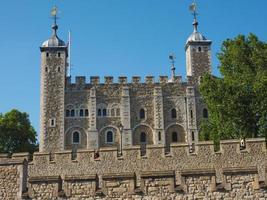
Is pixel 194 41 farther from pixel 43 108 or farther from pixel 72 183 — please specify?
pixel 72 183

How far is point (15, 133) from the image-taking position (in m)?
44.2

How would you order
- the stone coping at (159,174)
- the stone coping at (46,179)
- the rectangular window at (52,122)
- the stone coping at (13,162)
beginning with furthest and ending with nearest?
the rectangular window at (52,122), the stone coping at (13,162), the stone coping at (46,179), the stone coping at (159,174)

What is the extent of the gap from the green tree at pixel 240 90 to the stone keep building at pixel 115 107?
25.7m

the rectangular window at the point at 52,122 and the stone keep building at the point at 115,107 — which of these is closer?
the rectangular window at the point at 52,122

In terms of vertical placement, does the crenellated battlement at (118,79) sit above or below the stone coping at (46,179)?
above

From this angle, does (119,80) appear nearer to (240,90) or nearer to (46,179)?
(240,90)

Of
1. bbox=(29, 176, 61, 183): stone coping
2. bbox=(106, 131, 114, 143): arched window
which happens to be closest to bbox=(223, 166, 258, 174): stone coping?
bbox=(29, 176, 61, 183): stone coping

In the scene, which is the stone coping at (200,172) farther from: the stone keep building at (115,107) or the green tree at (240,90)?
the stone keep building at (115,107)

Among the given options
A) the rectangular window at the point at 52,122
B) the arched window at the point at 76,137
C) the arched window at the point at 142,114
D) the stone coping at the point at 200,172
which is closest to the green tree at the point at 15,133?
the rectangular window at the point at 52,122

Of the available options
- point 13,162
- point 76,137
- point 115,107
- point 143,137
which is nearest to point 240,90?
point 13,162

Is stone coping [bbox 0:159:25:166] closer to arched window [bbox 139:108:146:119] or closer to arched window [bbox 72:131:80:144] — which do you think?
arched window [bbox 72:131:80:144]

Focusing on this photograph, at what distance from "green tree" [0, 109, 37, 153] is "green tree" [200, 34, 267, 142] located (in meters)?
21.6

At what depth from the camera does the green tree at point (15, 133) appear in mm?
43531

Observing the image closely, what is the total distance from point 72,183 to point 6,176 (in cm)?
185
